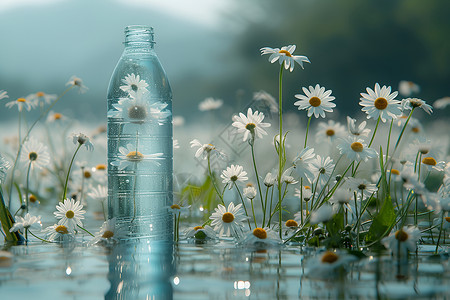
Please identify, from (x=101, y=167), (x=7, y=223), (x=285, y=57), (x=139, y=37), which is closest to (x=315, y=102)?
(x=285, y=57)

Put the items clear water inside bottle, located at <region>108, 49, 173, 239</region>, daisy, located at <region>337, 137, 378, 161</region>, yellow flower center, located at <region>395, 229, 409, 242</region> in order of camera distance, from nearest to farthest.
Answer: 1. yellow flower center, located at <region>395, 229, 409, 242</region>
2. daisy, located at <region>337, 137, 378, 161</region>
3. clear water inside bottle, located at <region>108, 49, 173, 239</region>

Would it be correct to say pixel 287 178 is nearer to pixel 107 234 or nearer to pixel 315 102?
pixel 315 102

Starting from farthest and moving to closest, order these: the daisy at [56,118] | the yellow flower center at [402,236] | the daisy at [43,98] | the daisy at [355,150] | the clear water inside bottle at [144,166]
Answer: the daisy at [56,118]
the daisy at [43,98]
the clear water inside bottle at [144,166]
the daisy at [355,150]
the yellow flower center at [402,236]

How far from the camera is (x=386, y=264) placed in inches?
33.6

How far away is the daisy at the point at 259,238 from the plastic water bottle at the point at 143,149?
24 cm

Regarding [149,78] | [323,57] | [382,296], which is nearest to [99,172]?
[149,78]

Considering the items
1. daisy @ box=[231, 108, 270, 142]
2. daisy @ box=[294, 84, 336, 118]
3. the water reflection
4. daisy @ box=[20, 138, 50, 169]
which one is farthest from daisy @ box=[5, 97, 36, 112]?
daisy @ box=[294, 84, 336, 118]

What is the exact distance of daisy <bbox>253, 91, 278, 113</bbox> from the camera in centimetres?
130

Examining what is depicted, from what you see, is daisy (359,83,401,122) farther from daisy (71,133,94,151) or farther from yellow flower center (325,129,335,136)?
daisy (71,133,94,151)

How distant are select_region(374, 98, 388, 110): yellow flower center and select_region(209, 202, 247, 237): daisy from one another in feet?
1.04

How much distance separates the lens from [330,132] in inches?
55.0

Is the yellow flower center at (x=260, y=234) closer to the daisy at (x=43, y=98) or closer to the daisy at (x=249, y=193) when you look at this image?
the daisy at (x=249, y=193)

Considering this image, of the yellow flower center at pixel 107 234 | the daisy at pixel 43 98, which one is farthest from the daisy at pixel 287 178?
the daisy at pixel 43 98

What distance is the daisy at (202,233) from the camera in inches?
44.4
